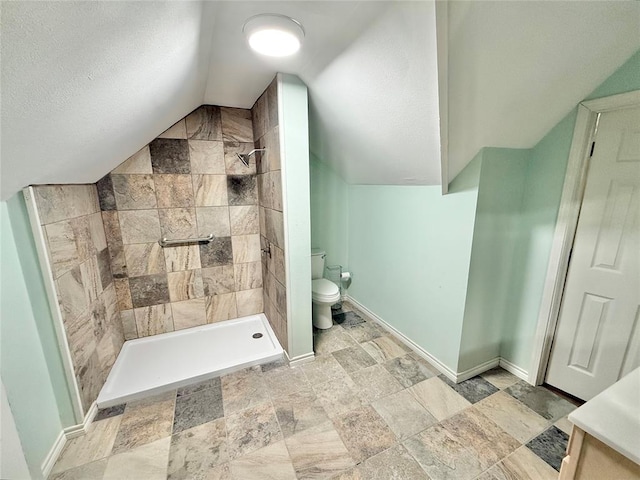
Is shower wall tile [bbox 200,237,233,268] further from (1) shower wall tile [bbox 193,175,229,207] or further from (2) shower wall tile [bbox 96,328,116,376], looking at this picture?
(2) shower wall tile [bbox 96,328,116,376]

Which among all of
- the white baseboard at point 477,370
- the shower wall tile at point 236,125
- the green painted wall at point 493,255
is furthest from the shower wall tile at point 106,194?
the white baseboard at point 477,370

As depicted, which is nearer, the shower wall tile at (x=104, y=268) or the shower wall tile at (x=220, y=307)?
the shower wall tile at (x=104, y=268)

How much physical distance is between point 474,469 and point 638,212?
1.59 meters

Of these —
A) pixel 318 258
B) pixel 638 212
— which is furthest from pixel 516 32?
pixel 318 258

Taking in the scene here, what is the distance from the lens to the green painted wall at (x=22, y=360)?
1.17 meters

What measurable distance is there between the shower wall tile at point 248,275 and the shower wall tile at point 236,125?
4.12 ft

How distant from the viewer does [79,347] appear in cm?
161

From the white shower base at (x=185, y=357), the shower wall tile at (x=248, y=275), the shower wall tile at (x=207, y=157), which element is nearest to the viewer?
the white shower base at (x=185, y=357)

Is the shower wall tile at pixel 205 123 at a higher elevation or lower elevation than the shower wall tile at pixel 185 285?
higher

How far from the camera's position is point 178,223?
2.43 metres

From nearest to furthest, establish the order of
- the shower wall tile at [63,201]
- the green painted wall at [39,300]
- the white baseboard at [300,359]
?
the green painted wall at [39,300] → the shower wall tile at [63,201] → the white baseboard at [300,359]

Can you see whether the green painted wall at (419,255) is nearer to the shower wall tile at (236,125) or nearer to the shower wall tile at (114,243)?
the shower wall tile at (236,125)

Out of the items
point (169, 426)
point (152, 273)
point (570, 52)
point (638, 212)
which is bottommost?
point (169, 426)

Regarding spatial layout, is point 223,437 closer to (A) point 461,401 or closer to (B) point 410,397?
(B) point 410,397
